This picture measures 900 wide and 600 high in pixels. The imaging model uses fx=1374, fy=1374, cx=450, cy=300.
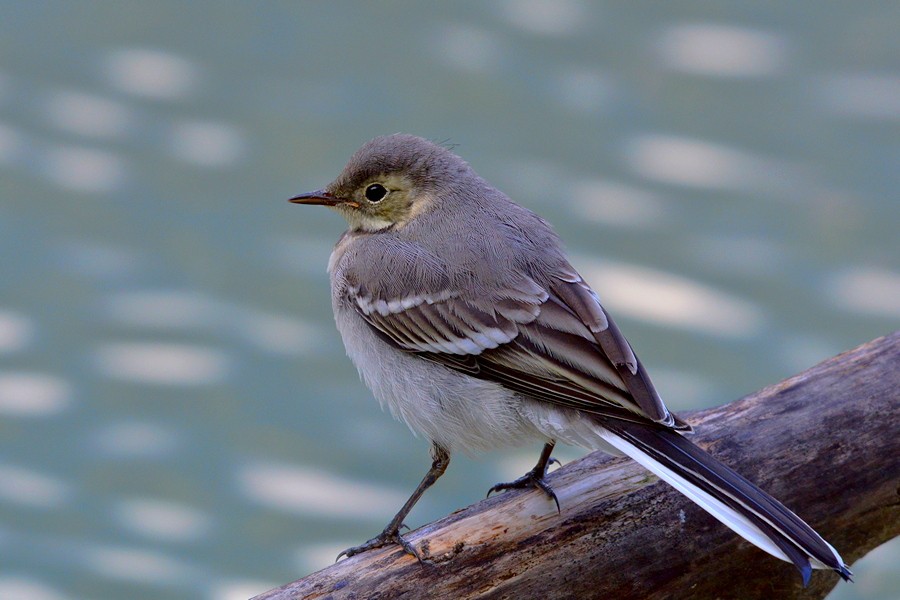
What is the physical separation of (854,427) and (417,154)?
2.64 m

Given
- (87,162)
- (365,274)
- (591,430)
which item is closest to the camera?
(591,430)

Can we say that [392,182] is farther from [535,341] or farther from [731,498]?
[731,498]

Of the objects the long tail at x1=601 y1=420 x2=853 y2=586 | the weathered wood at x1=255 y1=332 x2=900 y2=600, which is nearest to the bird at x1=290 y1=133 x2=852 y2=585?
the long tail at x1=601 y1=420 x2=853 y2=586

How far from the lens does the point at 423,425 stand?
6648 mm

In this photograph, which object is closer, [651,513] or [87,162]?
[651,513]

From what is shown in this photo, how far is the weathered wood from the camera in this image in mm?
6098

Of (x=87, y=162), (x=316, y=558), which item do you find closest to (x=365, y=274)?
Answer: (x=316, y=558)

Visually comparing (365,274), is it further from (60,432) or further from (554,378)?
(60,432)

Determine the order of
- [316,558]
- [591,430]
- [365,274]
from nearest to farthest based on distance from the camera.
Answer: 1. [591,430]
2. [365,274]
3. [316,558]

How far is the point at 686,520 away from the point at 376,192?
Answer: 239cm

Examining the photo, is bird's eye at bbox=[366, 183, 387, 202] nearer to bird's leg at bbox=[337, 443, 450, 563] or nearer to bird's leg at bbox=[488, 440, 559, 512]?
bird's leg at bbox=[337, 443, 450, 563]

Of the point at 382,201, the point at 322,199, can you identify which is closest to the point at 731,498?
the point at 382,201

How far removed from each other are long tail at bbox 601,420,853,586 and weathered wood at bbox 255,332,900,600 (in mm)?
622

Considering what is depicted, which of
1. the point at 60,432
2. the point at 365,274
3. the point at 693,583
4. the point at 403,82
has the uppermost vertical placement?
the point at 403,82
